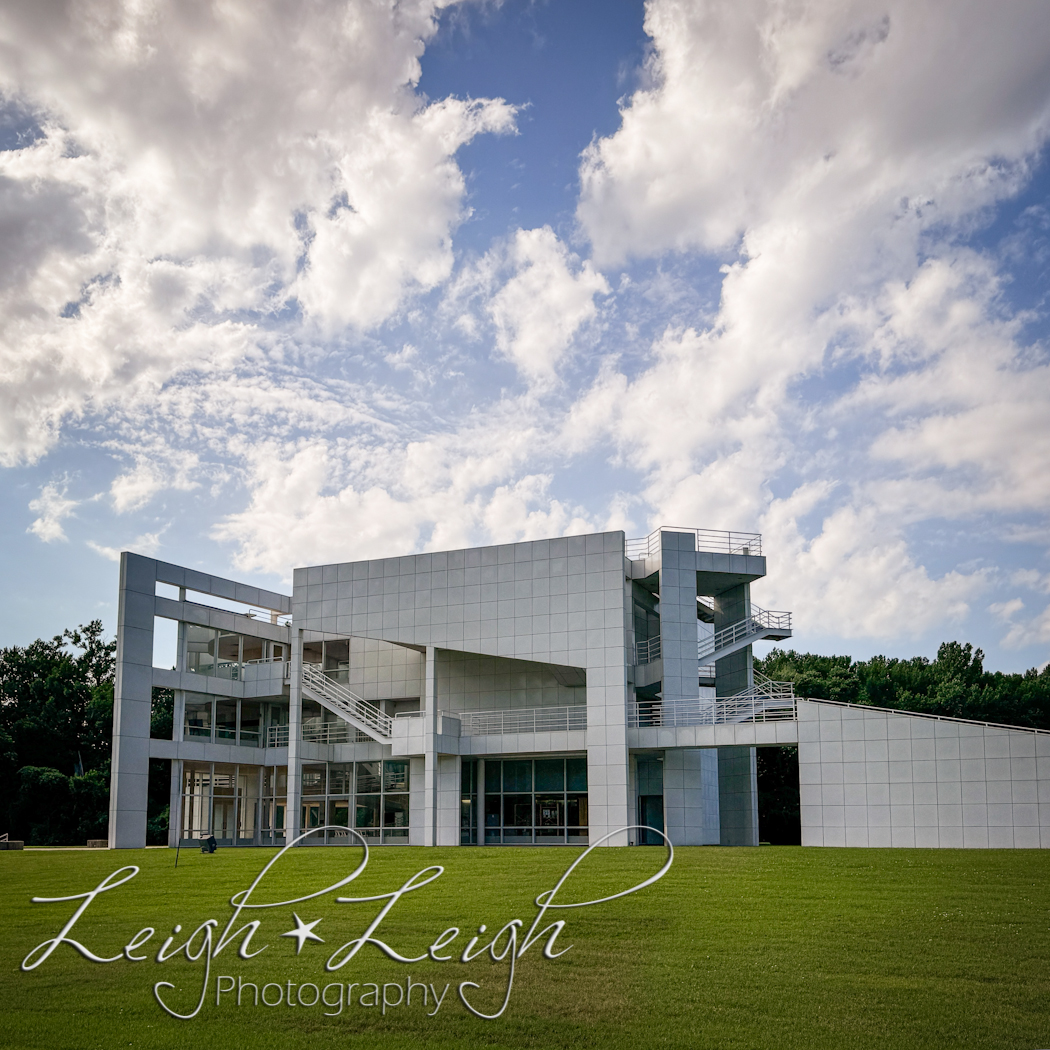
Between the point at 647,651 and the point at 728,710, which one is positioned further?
the point at 647,651

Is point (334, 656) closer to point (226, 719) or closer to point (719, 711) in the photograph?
point (226, 719)

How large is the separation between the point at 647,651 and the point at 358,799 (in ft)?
44.1

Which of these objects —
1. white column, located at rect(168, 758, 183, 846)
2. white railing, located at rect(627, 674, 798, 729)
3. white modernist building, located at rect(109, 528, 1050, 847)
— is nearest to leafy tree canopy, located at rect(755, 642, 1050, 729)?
white modernist building, located at rect(109, 528, 1050, 847)

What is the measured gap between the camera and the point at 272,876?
23.6 metres

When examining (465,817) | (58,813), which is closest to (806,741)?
(465,817)

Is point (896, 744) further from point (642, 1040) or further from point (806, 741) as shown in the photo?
point (642, 1040)

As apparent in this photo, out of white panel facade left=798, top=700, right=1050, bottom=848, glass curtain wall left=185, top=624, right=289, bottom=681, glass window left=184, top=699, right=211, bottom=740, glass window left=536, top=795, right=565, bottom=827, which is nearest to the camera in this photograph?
white panel facade left=798, top=700, right=1050, bottom=848

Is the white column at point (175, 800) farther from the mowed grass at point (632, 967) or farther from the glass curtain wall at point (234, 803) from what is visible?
the mowed grass at point (632, 967)

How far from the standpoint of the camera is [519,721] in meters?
42.4

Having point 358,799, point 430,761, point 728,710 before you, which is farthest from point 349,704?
point 728,710

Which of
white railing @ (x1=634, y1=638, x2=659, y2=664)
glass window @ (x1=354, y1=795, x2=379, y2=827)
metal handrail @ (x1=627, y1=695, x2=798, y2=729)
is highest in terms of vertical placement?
white railing @ (x1=634, y1=638, x2=659, y2=664)

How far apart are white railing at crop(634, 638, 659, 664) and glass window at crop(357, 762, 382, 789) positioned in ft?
38.2

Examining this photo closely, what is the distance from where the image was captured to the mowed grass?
11625 millimetres

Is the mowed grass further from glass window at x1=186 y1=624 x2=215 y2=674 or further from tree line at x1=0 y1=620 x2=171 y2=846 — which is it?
tree line at x1=0 y1=620 x2=171 y2=846
